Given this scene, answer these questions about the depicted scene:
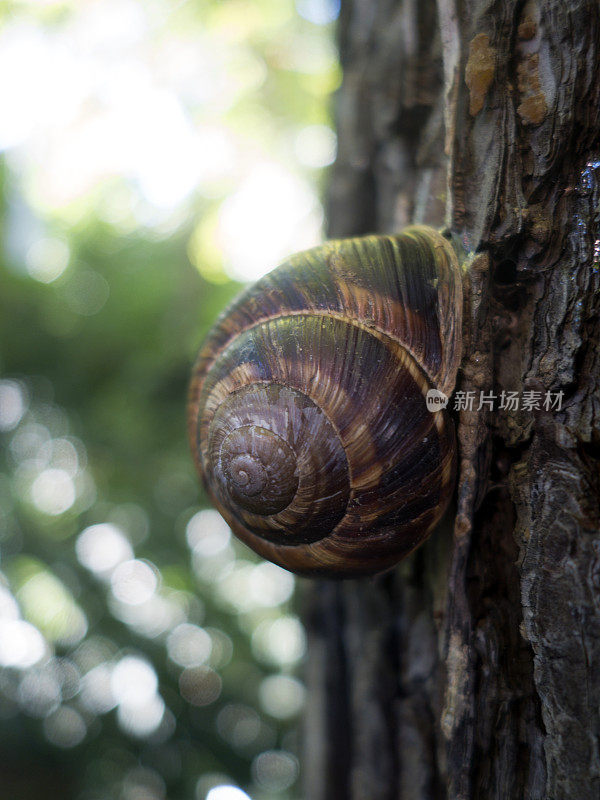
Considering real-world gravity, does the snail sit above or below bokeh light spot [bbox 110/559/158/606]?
above

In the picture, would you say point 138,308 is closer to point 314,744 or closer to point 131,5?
point 131,5

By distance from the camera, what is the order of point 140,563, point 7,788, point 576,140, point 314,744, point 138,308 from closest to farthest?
point 576,140
point 314,744
point 7,788
point 140,563
point 138,308

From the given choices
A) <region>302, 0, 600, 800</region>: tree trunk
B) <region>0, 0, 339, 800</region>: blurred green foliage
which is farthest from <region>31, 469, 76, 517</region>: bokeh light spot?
<region>302, 0, 600, 800</region>: tree trunk

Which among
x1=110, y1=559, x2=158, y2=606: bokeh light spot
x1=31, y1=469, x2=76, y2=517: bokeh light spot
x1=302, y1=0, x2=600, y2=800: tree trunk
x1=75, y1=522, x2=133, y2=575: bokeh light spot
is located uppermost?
x1=302, y1=0, x2=600, y2=800: tree trunk

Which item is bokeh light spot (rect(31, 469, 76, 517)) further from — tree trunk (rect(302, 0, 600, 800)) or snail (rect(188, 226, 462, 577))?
tree trunk (rect(302, 0, 600, 800))

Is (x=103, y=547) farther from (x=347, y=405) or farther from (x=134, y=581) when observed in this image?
(x=347, y=405)

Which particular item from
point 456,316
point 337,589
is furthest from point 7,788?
point 456,316

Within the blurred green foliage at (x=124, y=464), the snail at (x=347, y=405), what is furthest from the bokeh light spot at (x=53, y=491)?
the snail at (x=347, y=405)

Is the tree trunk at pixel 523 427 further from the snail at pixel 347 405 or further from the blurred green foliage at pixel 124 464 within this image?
the blurred green foliage at pixel 124 464
